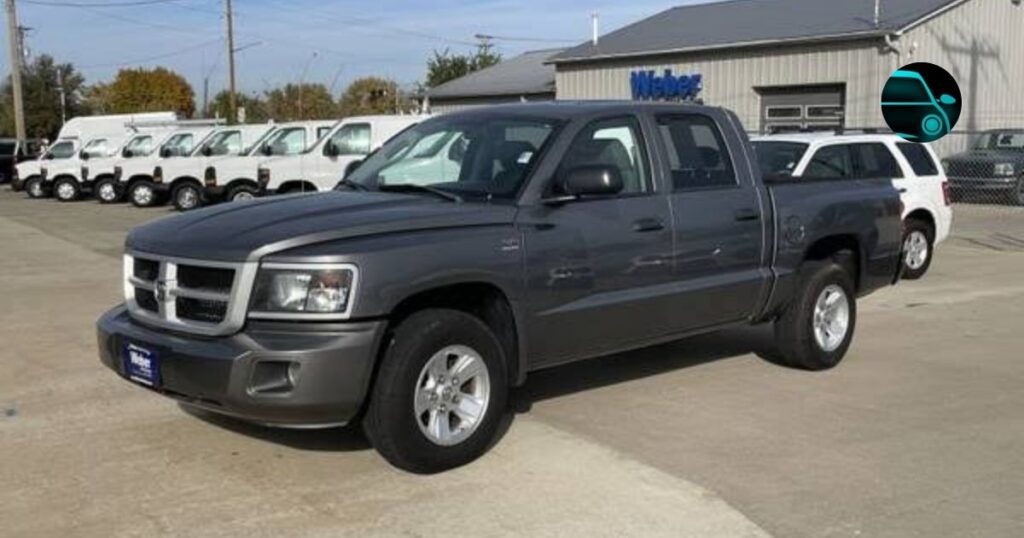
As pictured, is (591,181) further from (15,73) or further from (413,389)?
(15,73)

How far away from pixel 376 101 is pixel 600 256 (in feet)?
197

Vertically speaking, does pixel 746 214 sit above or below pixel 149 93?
below

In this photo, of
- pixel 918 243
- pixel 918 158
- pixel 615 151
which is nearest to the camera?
pixel 615 151

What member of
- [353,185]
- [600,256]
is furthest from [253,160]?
[600,256]

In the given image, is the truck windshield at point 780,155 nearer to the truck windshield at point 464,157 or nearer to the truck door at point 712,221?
the truck door at point 712,221

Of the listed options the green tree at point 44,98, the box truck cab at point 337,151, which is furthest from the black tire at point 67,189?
the green tree at point 44,98

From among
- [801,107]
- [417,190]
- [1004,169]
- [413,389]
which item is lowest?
[413,389]

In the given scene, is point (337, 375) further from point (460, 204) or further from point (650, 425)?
point (650, 425)

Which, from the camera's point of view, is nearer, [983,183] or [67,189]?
[983,183]

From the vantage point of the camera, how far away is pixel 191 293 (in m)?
5.27

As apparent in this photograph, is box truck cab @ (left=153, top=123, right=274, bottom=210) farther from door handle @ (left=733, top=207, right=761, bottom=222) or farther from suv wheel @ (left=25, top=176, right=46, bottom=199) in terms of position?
door handle @ (left=733, top=207, right=761, bottom=222)

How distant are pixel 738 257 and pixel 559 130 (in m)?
1.52

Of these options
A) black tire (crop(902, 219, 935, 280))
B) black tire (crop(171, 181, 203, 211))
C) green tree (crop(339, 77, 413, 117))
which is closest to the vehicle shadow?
black tire (crop(902, 219, 935, 280))

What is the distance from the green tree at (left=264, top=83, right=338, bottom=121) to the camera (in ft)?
195
